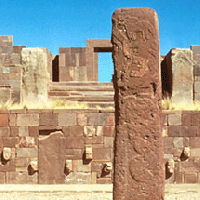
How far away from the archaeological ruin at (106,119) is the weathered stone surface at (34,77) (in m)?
0.03

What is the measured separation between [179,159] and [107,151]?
1766 mm

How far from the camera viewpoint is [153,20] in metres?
3.02

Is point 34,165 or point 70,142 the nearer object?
point 34,165

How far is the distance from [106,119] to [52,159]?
161 centimetres

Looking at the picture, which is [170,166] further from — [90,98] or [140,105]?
[140,105]

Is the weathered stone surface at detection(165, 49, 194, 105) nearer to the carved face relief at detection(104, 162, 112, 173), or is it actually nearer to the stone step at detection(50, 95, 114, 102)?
the stone step at detection(50, 95, 114, 102)

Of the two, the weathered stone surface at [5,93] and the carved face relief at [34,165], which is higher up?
the weathered stone surface at [5,93]

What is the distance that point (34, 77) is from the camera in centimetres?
938

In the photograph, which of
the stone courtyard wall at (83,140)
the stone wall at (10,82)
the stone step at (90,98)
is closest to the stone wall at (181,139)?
the stone courtyard wall at (83,140)

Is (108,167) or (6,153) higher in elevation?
(6,153)

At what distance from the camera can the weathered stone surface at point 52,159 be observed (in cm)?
740

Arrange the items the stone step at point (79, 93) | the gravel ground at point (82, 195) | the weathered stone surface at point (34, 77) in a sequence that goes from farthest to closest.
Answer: the stone step at point (79, 93)
the weathered stone surface at point (34, 77)
the gravel ground at point (82, 195)

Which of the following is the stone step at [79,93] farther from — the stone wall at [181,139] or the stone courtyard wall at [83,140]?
the stone wall at [181,139]

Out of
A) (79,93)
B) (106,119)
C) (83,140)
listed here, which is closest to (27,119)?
(83,140)
